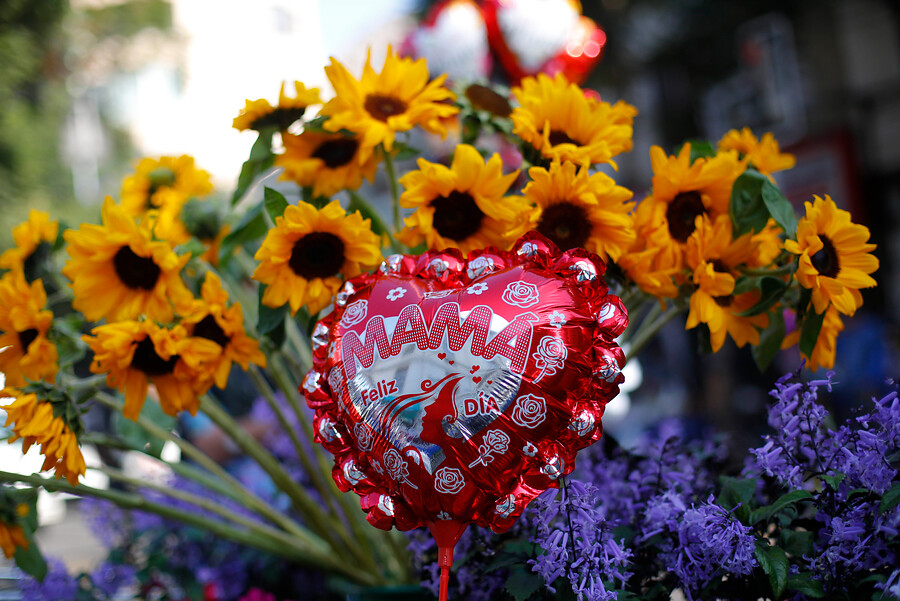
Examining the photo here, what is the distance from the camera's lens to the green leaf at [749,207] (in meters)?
0.65

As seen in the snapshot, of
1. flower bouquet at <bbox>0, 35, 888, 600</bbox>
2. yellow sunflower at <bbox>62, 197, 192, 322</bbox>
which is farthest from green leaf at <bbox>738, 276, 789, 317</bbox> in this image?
yellow sunflower at <bbox>62, 197, 192, 322</bbox>

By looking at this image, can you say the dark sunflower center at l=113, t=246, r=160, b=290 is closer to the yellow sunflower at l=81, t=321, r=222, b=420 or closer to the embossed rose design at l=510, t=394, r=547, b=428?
the yellow sunflower at l=81, t=321, r=222, b=420

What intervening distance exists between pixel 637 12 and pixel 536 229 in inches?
227

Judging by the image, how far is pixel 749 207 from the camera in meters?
0.65

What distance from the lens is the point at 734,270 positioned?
2.15 feet

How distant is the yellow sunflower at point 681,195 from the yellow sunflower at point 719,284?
2 cm

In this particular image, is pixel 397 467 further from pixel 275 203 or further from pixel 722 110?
pixel 722 110

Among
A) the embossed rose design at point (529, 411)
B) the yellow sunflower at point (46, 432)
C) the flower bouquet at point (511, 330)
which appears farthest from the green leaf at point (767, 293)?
the yellow sunflower at point (46, 432)

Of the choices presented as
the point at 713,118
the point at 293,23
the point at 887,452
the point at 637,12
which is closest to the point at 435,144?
the point at 887,452

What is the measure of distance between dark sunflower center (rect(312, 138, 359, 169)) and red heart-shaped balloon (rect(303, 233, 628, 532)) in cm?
22

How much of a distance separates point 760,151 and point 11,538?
92 cm

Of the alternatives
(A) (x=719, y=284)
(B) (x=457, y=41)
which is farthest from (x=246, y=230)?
(B) (x=457, y=41)

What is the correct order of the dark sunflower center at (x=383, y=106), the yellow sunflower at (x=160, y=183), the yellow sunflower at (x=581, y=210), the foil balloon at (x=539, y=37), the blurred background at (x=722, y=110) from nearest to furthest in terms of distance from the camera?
1. the yellow sunflower at (x=581, y=210)
2. the dark sunflower center at (x=383, y=106)
3. the yellow sunflower at (x=160, y=183)
4. the foil balloon at (x=539, y=37)
5. the blurred background at (x=722, y=110)

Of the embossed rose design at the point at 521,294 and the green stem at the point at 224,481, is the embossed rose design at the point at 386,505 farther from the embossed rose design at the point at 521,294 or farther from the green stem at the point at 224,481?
the green stem at the point at 224,481
